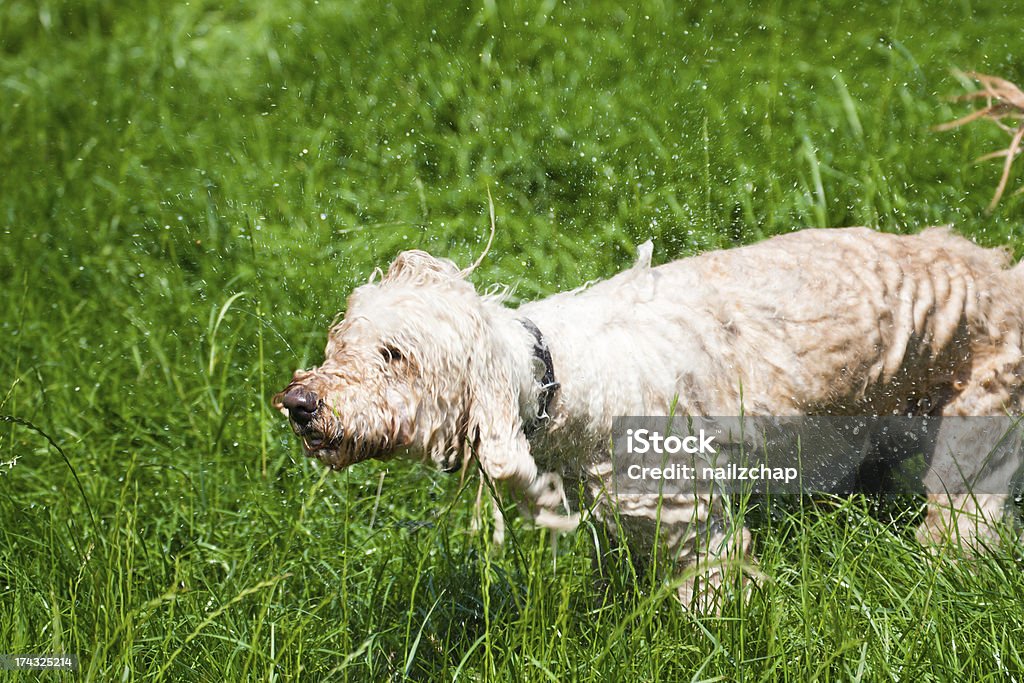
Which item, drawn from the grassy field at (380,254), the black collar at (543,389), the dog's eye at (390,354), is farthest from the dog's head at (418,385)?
the grassy field at (380,254)

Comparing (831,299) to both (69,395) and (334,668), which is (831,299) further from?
(69,395)

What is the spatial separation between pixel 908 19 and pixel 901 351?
320cm

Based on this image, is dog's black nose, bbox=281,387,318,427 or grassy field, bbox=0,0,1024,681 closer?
dog's black nose, bbox=281,387,318,427

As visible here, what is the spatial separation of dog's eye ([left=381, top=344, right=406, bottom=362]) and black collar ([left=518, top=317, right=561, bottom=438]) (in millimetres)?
418

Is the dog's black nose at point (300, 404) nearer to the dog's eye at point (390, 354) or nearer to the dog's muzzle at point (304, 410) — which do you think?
the dog's muzzle at point (304, 410)

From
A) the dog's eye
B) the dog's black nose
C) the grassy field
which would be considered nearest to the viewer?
the dog's black nose

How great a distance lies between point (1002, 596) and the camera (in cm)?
332

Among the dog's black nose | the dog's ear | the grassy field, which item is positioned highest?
the dog's ear

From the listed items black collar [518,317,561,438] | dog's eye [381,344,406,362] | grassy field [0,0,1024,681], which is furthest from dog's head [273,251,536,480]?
grassy field [0,0,1024,681]

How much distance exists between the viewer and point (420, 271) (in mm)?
3502

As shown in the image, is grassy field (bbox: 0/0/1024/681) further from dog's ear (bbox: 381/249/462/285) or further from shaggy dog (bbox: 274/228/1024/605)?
dog's ear (bbox: 381/249/462/285)

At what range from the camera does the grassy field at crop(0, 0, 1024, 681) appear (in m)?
3.44

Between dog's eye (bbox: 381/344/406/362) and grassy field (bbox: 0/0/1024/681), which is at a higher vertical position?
dog's eye (bbox: 381/344/406/362)

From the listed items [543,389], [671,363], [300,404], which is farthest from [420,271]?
[671,363]
